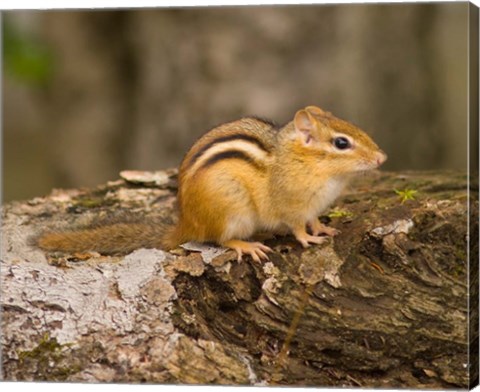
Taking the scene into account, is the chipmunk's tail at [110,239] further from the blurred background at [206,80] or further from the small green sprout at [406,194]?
the small green sprout at [406,194]

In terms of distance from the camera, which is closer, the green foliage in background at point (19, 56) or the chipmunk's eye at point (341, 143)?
the chipmunk's eye at point (341, 143)

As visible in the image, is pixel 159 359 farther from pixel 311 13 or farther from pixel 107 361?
pixel 311 13

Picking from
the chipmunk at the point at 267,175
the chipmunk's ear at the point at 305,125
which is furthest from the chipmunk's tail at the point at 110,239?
the chipmunk's ear at the point at 305,125

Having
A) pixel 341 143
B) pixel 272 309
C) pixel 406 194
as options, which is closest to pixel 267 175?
pixel 341 143

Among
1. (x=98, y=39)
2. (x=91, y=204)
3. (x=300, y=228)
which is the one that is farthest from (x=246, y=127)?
(x=98, y=39)

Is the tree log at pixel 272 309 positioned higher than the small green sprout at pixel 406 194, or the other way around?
the small green sprout at pixel 406 194

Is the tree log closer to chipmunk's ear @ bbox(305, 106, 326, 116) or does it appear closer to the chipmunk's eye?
the chipmunk's eye

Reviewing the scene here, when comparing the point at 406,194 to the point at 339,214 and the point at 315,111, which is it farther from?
the point at 315,111
